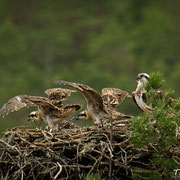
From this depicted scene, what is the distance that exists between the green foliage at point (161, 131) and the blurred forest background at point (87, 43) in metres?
21.5

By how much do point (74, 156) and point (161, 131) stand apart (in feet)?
4.52

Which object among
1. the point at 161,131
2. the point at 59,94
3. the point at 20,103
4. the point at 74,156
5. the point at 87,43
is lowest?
the point at 161,131

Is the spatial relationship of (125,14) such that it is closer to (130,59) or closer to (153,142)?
(130,59)

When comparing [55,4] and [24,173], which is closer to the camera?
[24,173]

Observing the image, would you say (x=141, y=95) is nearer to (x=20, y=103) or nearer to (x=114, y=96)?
(x=114, y=96)

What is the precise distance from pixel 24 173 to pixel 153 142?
4.83 feet

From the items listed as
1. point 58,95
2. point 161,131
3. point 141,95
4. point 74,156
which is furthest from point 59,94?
point 161,131

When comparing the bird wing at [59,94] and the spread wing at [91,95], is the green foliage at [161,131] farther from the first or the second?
the bird wing at [59,94]

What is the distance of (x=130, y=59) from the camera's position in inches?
1682

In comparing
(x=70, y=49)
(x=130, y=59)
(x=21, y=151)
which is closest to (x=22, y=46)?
(x=70, y=49)

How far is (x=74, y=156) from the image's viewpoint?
6867mm

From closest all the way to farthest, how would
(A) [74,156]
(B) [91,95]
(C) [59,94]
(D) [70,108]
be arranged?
(A) [74,156]
(B) [91,95]
(D) [70,108]
(C) [59,94]

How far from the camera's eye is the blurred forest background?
3588 cm

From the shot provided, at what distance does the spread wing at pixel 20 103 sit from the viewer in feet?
25.8
